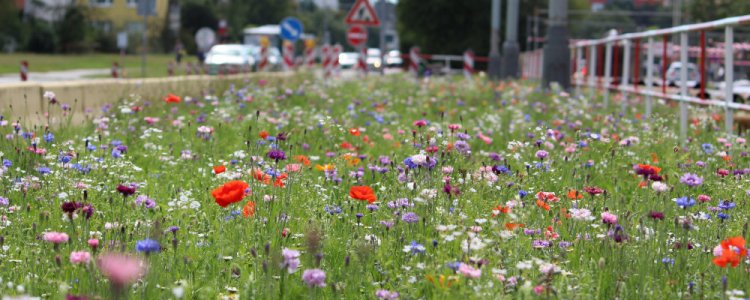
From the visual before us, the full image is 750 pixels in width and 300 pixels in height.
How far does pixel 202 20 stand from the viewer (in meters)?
96.1

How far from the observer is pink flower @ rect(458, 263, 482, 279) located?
3.15 metres

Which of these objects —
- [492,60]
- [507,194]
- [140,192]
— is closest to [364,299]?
[507,194]

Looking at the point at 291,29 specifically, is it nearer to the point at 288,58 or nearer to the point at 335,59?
the point at 288,58

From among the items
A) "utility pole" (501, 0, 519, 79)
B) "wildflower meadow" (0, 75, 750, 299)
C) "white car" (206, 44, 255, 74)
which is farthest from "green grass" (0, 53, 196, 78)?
"wildflower meadow" (0, 75, 750, 299)

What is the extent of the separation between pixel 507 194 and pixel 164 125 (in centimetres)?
553

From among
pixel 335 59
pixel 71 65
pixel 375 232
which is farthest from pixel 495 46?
pixel 375 232

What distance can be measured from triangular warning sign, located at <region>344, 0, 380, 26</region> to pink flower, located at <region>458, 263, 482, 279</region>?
68.6 feet

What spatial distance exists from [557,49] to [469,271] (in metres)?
15.6

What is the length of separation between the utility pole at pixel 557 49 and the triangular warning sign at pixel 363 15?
592 cm

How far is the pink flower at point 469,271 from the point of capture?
3154 millimetres

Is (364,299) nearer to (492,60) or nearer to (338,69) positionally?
(338,69)

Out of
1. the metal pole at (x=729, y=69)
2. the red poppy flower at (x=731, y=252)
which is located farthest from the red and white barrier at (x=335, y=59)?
the red poppy flower at (x=731, y=252)

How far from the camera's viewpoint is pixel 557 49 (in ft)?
60.7

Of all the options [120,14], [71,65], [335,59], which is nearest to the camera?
[335,59]
